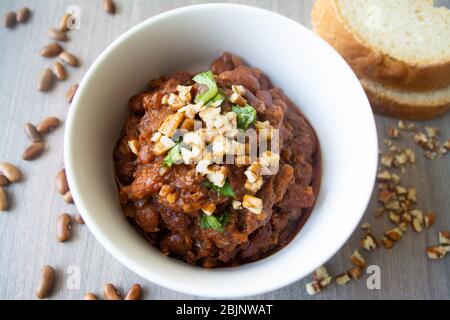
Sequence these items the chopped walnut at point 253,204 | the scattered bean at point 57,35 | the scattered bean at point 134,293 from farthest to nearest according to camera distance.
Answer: the scattered bean at point 57,35 → the scattered bean at point 134,293 → the chopped walnut at point 253,204

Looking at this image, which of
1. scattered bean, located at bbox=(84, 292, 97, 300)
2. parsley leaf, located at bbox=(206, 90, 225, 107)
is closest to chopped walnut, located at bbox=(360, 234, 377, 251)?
parsley leaf, located at bbox=(206, 90, 225, 107)

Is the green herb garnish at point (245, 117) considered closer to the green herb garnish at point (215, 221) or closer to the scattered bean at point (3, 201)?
the green herb garnish at point (215, 221)

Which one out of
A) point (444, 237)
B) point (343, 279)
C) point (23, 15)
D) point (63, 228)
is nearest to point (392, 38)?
point (444, 237)

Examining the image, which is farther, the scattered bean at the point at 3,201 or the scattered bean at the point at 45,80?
the scattered bean at the point at 45,80

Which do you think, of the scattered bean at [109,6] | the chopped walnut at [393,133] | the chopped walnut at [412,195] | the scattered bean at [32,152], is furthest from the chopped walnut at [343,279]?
the scattered bean at [109,6]

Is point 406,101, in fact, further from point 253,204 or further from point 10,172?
point 10,172

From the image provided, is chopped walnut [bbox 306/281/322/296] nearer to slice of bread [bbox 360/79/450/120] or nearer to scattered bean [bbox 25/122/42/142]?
slice of bread [bbox 360/79/450/120]

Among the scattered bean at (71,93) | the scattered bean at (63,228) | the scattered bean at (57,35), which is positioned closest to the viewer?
the scattered bean at (63,228)
